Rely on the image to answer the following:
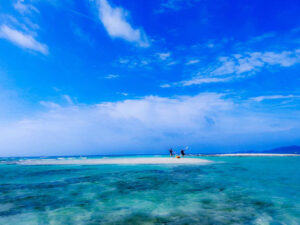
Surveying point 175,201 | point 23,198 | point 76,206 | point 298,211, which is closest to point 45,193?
point 23,198

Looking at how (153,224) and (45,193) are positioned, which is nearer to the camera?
(153,224)

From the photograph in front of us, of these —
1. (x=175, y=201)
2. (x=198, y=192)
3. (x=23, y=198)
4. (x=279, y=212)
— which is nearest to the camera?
(x=279, y=212)

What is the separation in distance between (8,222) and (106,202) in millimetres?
3830

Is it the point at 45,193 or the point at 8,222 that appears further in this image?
the point at 45,193

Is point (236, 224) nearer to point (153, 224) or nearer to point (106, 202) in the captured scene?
point (153, 224)

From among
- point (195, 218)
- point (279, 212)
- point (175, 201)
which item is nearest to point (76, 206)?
point (175, 201)

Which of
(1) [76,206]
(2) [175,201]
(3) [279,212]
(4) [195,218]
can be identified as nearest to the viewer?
(4) [195,218]

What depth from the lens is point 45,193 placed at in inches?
456

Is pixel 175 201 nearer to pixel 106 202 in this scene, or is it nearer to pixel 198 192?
pixel 198 192

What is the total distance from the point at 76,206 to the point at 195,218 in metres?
5.14

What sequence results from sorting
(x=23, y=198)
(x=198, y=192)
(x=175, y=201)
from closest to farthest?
(x=175, y=201)
(x=23, y=198)
(x=198, y=192)

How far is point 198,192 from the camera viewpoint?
11422 millimetres

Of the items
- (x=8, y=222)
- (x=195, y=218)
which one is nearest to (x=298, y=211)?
(x=195, y=218)

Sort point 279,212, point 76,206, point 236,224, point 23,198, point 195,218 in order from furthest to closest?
1. point 23,198
2. point 76,206
3. point 279,212
4. point 195,218
5. point 236,224
